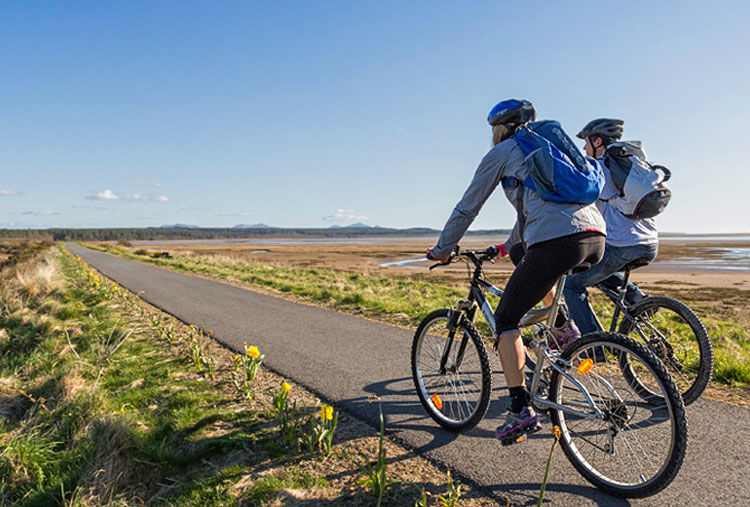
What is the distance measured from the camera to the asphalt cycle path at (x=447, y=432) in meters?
2.63

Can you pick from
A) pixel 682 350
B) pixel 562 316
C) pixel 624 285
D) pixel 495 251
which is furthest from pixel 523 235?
pixel 682 350

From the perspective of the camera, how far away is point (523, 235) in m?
2.92

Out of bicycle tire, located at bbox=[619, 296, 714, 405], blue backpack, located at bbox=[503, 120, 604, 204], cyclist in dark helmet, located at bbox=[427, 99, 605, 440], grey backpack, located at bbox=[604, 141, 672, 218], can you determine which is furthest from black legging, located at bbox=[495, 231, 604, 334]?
grey backpack, located at bbox=[604, 141, 672, 218]

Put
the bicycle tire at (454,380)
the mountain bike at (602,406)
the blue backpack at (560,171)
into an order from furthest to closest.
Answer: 1. the bicycle tire at (454,380)
2. the blue backpack at (560,171)
3. the mountain bike at (602,406)

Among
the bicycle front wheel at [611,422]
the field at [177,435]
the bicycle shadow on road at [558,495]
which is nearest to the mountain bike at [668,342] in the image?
the field at [177,435]

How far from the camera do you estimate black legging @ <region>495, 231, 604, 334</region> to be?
2672 millimetres

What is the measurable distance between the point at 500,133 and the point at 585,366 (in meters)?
1.59

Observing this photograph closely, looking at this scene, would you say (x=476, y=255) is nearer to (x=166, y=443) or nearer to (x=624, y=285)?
(x=624, y=285)

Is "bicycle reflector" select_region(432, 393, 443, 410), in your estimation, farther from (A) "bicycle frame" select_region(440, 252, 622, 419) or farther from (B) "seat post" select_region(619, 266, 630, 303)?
Answer: (B) "seat post" select_region(619, 266, 630, 303)

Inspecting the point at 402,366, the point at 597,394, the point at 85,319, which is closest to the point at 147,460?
the point at 402,366

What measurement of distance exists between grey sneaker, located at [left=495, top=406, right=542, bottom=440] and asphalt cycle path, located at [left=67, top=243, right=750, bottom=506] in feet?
0.82

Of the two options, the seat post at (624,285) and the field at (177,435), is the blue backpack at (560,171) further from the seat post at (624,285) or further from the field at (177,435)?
the field at (177,435)

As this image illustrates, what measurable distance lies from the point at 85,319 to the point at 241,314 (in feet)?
10.6

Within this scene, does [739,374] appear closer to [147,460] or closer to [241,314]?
[147,460]
